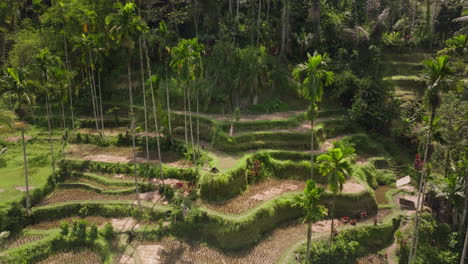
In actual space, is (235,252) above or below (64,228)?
below

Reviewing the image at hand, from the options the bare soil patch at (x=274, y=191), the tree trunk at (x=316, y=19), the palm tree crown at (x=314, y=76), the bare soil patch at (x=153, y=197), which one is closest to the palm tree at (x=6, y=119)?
the bare soil patch at (x=153, y=197)

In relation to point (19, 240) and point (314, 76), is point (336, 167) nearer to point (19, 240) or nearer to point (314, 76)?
point (314, 76)

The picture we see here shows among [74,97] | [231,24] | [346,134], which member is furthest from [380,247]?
[74,97]

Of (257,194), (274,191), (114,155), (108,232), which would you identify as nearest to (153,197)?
(108,232)

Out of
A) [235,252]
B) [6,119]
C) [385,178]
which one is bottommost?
[235,252]

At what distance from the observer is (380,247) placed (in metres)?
26.3

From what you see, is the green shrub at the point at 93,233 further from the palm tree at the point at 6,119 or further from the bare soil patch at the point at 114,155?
the palm tree at the point at 6,119

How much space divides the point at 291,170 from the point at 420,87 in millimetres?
23923

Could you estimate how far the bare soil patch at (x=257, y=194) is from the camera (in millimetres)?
27422

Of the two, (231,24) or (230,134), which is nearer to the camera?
(230,134)

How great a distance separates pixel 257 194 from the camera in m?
29.4

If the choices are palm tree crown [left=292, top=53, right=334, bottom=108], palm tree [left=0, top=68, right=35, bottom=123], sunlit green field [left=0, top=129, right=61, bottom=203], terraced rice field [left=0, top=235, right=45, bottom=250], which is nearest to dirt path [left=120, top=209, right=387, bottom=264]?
terraced rice field [left=0, top=235, right=45, bottom=250]

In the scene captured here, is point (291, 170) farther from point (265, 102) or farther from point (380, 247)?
point (265, 102)

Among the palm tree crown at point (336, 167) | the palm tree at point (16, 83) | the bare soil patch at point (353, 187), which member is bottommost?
the bare soil patch at point (353, 187)
